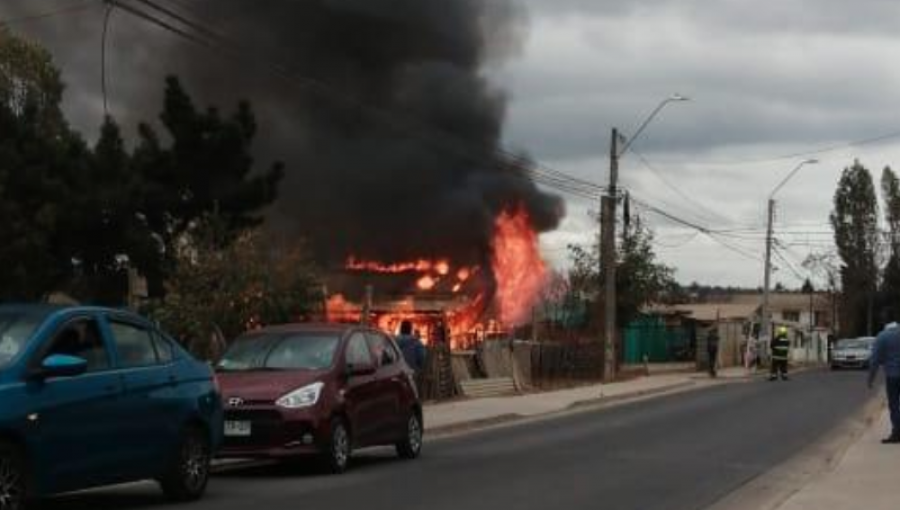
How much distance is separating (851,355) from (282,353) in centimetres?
4657

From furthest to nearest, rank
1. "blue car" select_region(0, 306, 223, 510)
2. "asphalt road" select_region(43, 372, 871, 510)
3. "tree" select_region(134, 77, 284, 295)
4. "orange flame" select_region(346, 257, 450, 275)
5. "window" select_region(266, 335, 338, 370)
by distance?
"orange flame" select_region(346, 257, 450, 275) < "tree" select_region(134, 77, 284, 295) < "window" select_region(266, 335, 338, 370) < "asphalt road" select_region(43, 372, 871, 510) < "blue car" select_region(0, 306, 223, 510)

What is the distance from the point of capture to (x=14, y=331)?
9.61 meters

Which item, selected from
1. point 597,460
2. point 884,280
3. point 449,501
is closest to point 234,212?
point 597,460

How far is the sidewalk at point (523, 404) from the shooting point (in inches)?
854

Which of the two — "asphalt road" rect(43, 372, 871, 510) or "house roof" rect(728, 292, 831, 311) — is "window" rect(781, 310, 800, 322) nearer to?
"house roof" rect(728, 292, 831, 311)

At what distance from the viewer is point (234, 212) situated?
36188 mm

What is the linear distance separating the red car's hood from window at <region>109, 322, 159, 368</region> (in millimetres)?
2489

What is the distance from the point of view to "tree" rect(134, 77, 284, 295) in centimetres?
3603

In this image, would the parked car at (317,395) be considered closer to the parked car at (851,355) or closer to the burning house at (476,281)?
the burning house at (476,281)

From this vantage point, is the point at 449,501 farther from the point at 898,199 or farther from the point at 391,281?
the point at 898,199

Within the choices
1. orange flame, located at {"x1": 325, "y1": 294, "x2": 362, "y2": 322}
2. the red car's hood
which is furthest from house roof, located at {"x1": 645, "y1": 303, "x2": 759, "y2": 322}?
the red car's hood

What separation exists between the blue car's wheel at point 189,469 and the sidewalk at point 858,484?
472 cm

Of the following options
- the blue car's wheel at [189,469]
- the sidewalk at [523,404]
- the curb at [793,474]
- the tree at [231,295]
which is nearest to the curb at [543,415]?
the sidewalk at [523,404]

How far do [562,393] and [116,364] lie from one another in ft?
73.2
